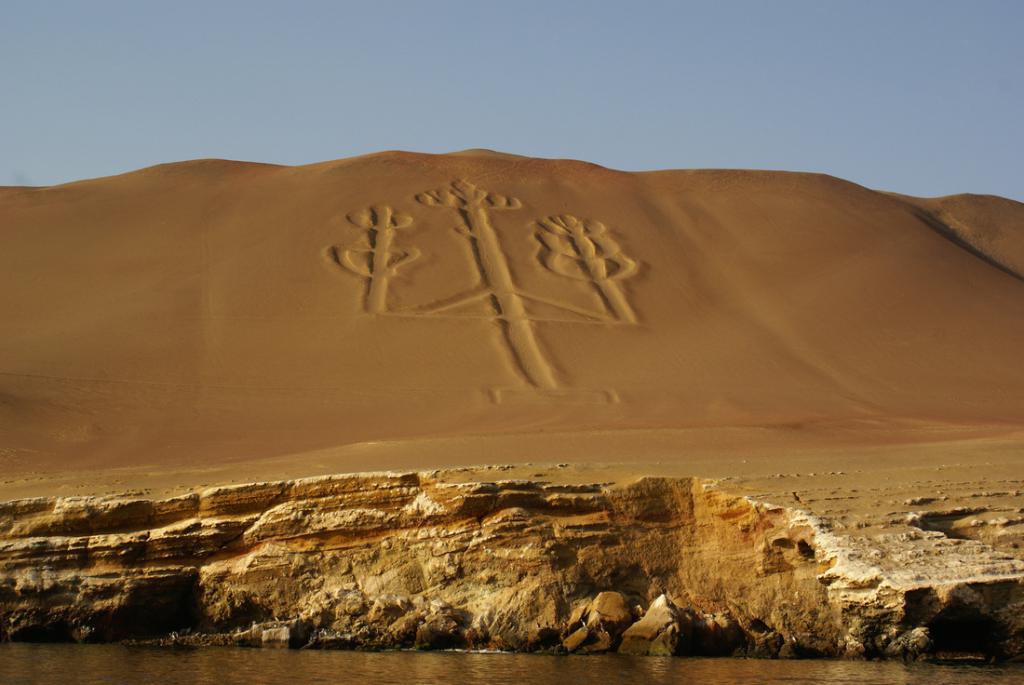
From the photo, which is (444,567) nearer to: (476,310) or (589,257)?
(476,310)

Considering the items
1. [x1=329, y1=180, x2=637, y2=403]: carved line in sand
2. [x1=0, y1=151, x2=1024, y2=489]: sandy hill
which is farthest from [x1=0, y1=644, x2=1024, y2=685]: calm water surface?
[x1=329, y1=180, x2=637, y2=403]: carved line in sand

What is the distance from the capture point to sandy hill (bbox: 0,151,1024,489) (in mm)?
26203

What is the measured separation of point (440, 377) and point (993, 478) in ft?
54.2

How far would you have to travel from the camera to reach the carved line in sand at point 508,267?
30.6m

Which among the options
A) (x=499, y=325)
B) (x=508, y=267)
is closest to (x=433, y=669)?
(x=499, y=325)

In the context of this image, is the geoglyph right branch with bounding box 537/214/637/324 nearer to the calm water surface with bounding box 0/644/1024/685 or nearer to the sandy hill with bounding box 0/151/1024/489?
the sandy hill with bounding box 0/151/1024/489

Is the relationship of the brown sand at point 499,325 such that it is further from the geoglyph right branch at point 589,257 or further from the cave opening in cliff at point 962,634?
the cave opening in cliff at point 962,634

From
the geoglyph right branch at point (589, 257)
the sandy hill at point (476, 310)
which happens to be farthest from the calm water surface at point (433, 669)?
the geoglyph right branch at point (589, 257)

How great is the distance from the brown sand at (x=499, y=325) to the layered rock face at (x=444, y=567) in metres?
1.44

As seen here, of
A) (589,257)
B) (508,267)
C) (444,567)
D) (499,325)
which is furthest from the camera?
(589,257)

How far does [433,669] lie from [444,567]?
6.08ft

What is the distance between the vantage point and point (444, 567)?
1409cm

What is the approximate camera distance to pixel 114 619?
14.6m

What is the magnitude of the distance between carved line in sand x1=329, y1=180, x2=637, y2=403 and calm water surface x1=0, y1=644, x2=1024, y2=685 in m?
15.2
